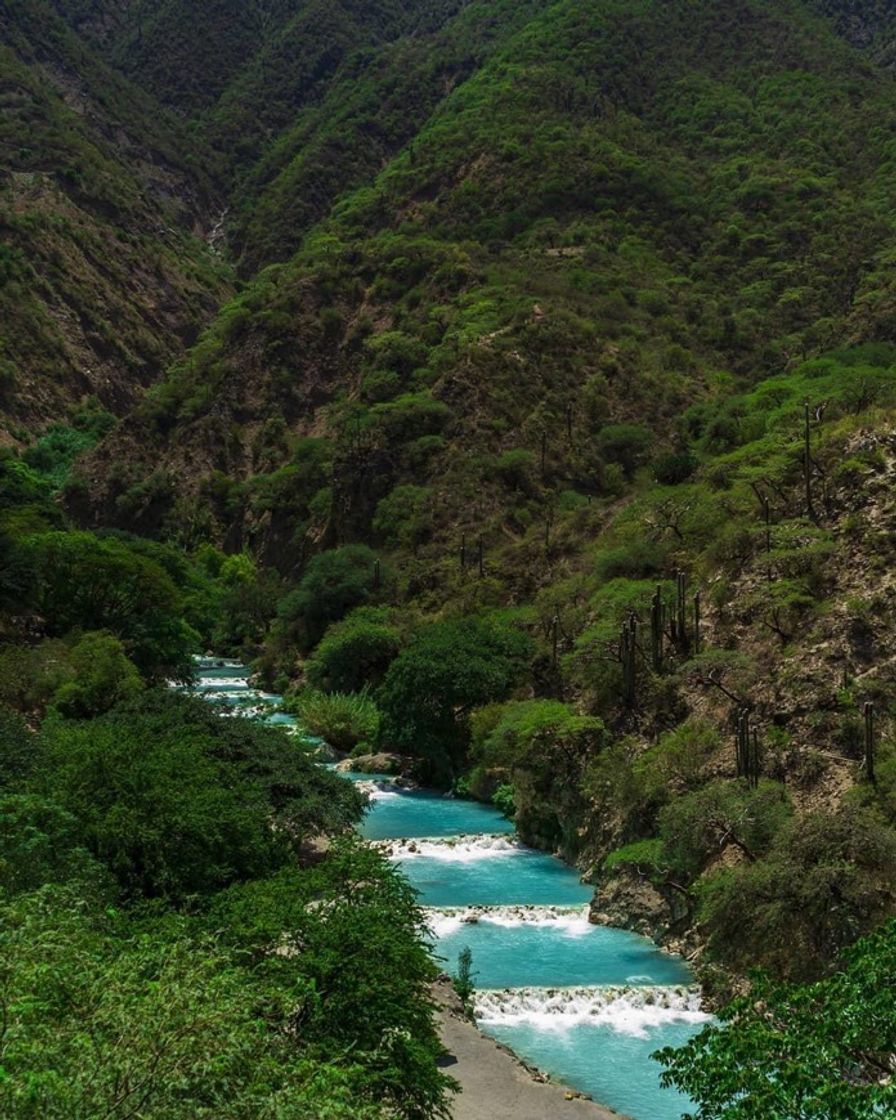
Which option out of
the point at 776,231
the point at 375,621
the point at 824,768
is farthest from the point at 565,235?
the point at 824,768

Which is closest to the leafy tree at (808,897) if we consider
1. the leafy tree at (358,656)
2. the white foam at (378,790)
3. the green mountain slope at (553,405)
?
the green mountain slope at (553,405)

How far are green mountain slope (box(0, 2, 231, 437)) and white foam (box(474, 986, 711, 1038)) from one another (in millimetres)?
101665

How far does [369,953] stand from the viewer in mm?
18125

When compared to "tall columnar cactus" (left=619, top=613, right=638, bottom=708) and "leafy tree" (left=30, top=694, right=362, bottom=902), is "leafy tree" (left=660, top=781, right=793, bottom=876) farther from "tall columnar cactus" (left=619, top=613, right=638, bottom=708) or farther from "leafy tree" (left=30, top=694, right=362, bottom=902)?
"tall columnar cactus" (left=619, top=613, right=638, bottom=708)

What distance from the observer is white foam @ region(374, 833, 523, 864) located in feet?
125

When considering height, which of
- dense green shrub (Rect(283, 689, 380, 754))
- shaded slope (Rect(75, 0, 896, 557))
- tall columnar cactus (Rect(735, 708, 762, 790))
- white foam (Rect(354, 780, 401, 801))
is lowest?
white foam (Rect(354, 780, 401, 801))

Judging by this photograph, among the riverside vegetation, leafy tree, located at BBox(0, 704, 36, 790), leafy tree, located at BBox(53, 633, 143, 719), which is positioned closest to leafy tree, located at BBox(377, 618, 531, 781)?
the riverside vegetation

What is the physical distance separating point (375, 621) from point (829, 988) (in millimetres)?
52119

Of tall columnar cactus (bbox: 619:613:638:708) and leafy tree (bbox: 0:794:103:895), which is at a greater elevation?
tall columnar cactus (bbox: 619:613:638:708)

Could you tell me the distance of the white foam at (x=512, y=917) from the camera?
Answer: 30.6 m

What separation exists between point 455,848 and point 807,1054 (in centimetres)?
2714

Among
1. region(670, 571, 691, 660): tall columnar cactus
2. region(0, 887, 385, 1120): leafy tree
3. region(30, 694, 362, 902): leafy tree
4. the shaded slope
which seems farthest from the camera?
the shaded slope

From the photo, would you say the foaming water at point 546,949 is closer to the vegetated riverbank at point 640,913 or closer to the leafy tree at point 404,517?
the vegetated riverbank at point 640,913

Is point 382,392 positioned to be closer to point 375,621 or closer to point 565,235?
point 565,235
